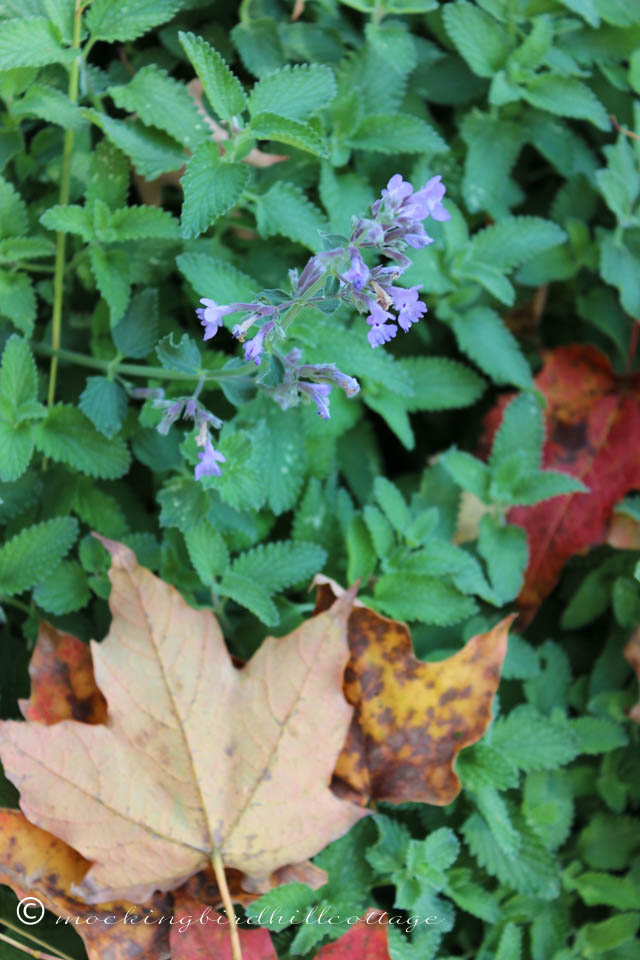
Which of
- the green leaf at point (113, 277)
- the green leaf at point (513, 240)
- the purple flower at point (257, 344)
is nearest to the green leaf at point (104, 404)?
the green leaf at point (113, 277)

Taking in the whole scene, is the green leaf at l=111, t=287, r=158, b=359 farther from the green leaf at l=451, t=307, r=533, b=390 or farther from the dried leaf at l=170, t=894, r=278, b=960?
the dried leaf at l=170, t=894, r=278, b=960

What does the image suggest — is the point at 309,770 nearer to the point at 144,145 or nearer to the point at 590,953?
the point at 590,953

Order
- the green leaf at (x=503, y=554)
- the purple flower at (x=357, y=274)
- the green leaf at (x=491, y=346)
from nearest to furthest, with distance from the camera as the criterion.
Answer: the purple flower at (x=357, y=274) → the green leaf at (x=503, y=554) → the green leaf at (x=491, y=346)

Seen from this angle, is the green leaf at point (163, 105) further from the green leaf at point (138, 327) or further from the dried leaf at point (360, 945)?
the dried leaf at point (360, 945)

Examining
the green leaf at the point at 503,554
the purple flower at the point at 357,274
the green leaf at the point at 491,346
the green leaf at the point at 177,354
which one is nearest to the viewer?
the purple flower at the point at 357,274

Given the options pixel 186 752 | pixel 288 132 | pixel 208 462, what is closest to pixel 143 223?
pixel 288 132

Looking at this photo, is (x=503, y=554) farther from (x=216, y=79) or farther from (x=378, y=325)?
(x=216, y=79)
